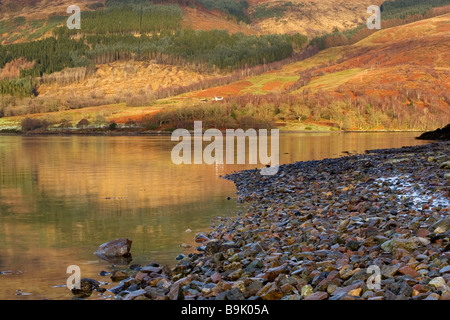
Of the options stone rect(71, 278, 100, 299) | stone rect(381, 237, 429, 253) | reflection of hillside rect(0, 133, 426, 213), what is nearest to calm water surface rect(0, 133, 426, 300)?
reflection of hillside rect(0, 133, 426, 213)

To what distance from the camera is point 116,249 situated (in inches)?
736

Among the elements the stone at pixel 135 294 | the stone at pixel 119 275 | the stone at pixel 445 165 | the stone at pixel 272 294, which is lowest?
the stone at pixel 119 275

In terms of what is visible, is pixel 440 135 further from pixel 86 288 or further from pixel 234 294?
pixel 234 294

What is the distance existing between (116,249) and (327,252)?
7609mm

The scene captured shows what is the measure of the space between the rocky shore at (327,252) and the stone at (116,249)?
1.91 metres

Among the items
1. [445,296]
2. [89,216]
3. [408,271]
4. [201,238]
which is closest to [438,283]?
[445,296]

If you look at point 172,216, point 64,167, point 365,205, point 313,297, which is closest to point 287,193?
point 172,216

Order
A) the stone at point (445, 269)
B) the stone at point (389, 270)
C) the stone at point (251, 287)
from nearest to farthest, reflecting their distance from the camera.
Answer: the stone at point (445, 269), the stone at point (389, 270), the stone at point (251, 287)

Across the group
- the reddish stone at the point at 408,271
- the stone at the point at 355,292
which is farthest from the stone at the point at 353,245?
the stone at the point at 355,292

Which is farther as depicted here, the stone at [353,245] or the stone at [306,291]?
the stone at [353,245]

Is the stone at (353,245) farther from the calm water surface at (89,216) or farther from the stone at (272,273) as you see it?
the calm water surface at (89,216)

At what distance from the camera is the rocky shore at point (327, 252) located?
38.3 feet

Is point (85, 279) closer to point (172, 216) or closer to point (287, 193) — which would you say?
point (172, 216)

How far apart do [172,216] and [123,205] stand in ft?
16.0
